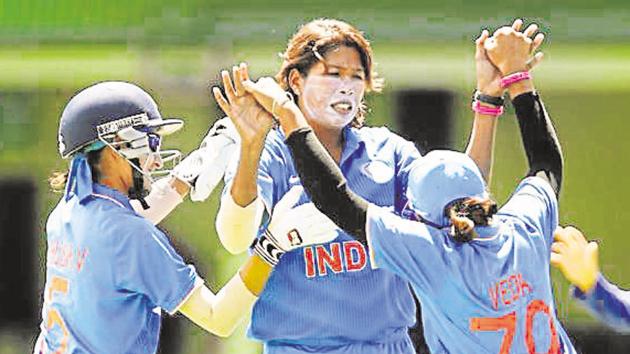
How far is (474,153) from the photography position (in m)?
3.54

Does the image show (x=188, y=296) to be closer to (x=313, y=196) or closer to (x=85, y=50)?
(x=313, y=196)

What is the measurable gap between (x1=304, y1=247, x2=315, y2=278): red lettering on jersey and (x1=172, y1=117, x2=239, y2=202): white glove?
13.5 inches

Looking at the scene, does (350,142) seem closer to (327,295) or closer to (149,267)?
(327,295)

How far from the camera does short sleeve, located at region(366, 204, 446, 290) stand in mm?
2965

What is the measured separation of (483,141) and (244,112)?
0.71m

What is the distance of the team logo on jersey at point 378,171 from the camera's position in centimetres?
336

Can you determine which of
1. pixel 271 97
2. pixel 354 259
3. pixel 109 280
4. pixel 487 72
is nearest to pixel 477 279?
pixel 354 259

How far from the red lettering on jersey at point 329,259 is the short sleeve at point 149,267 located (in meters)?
0.31

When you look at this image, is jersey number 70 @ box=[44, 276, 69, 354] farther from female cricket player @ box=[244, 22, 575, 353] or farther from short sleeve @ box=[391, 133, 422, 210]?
short sleeve @ box=[391, 133, 422, 210]

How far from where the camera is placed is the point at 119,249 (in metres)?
3.14

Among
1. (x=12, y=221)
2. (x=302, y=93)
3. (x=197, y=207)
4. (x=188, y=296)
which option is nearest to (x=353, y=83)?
(x=302, y=93)

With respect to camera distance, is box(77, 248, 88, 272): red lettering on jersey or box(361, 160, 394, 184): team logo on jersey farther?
box(361, 160, 394, 184): team logo on jersey

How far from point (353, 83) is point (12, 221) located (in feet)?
13.7

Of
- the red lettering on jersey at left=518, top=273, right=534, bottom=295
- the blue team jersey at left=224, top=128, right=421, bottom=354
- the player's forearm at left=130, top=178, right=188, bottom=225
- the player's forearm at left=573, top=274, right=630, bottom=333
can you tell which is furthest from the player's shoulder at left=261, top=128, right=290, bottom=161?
the player's forearm at left=573, top=274, right=630, bottom=333
